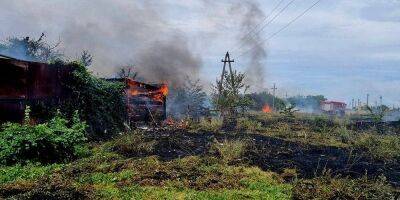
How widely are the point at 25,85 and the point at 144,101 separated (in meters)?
9.00

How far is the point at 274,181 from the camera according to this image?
942cm

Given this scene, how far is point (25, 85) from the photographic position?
580 inches

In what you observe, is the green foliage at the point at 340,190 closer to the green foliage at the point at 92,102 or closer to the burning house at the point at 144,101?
the green foliage at the point at 92,102

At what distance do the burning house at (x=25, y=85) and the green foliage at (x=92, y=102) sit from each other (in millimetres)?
397

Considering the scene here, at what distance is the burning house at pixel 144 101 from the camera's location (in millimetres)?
21622

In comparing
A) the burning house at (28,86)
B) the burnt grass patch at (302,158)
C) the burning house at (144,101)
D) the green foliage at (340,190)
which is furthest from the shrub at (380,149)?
the burning house at (28,86)

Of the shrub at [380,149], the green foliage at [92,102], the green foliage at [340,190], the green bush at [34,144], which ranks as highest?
the green foliage at [92,102]

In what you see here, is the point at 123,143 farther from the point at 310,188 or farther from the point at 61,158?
the point at 310,188

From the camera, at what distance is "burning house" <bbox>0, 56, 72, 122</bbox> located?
13.9 metres

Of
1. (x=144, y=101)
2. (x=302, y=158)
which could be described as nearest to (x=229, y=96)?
(x=144, y=101)

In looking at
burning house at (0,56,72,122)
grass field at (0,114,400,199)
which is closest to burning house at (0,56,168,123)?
burning house at (0,56,72,122)

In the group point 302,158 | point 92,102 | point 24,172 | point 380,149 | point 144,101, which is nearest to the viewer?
point 24,172

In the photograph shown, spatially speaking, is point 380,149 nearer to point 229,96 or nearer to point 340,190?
point 340,190

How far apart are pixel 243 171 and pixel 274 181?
1.05 metres
